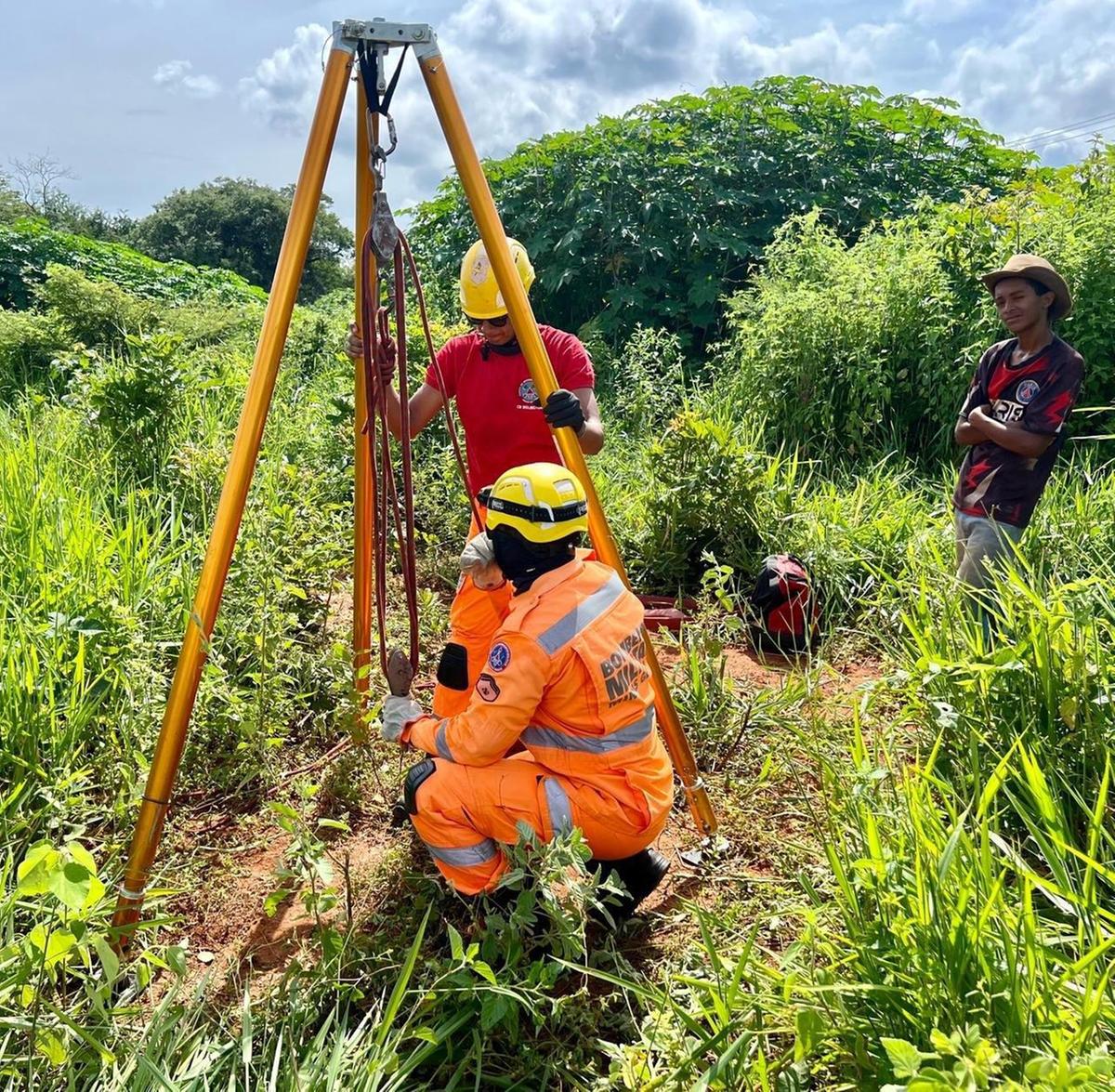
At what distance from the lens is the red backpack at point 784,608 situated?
4.01 meters

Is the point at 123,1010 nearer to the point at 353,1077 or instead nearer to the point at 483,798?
the point at 353,1077

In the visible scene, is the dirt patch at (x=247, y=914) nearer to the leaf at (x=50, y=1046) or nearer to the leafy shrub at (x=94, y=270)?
the leaf at (x=50, y=1046)

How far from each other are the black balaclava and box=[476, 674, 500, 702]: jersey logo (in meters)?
0.27

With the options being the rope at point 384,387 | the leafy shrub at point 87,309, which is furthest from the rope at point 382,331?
the leafy shrub at point 87,309

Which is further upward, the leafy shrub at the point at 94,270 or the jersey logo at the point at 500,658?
the leafy shrub at the point at 94,270

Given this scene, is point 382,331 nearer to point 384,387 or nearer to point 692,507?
point 384,387

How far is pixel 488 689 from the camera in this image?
2.09 metres

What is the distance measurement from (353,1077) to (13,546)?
8.30 feet

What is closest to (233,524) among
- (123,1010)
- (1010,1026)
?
(123,1010)

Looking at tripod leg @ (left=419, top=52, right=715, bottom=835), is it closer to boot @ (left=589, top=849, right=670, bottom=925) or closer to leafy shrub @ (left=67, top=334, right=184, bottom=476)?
boot @ (left=589, top=849, right=670, bottom=925)

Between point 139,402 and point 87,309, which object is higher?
point 87,309

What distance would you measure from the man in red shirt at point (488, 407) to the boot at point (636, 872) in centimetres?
72

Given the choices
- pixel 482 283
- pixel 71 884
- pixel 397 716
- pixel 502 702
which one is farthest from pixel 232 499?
pixel 482 283

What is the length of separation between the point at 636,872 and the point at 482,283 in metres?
1.92
